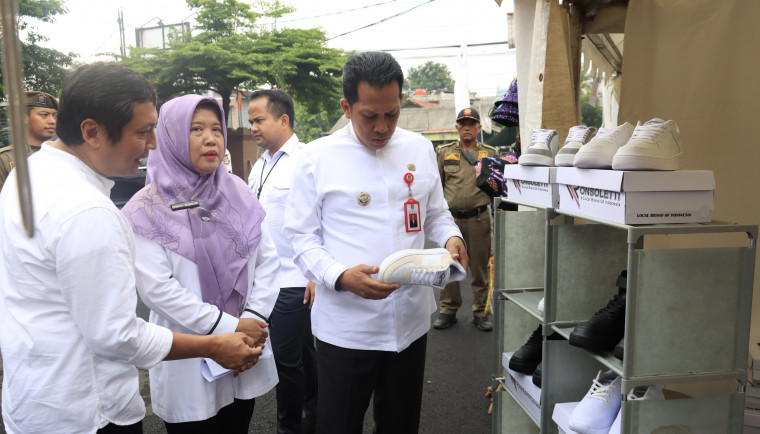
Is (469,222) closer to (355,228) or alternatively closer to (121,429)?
(355,228)

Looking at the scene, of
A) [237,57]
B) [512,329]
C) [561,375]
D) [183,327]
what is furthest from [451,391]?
[237,57]

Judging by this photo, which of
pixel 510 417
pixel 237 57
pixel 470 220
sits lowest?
pixel 510 417

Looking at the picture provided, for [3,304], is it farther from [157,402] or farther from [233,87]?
[233,87]

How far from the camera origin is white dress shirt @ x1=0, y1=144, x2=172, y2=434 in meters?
1.29

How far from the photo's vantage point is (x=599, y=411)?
197 cm

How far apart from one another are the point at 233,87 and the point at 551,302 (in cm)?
2004

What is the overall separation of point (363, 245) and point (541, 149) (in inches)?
36.1

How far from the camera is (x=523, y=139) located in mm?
2998

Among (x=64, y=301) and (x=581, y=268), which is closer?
(x=64, y=301)

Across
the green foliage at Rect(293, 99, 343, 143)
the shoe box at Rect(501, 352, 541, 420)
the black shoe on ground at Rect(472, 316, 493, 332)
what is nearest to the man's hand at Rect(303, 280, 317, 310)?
the shoe box at Rect(501, 352, 541, 420)

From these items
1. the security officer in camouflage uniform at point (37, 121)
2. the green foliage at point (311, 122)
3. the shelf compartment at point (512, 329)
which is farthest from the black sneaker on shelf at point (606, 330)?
the green foliage at point (311, 122)

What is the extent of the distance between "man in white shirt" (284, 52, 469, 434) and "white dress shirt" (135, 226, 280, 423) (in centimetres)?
30

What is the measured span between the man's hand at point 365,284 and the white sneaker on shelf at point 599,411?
0.83 meters

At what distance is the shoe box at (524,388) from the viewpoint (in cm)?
240
